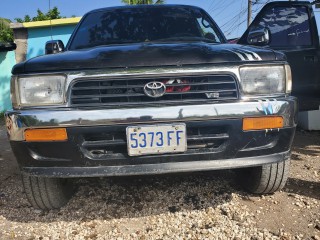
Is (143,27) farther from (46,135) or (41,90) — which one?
(46,135)

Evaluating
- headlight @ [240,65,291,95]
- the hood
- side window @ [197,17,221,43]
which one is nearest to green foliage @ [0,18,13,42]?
side window @ [197,17,221,43]

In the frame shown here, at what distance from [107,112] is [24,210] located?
4.39 feet

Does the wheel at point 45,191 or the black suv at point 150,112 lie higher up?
the black suv at point 150,112

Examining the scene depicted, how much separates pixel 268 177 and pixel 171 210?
0.80 meters

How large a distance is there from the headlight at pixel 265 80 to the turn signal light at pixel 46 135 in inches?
47.6

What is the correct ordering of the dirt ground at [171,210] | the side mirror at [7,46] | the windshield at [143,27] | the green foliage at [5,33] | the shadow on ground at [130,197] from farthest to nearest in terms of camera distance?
the green foliage at [5,33] < the side mirror at [7,46] < the windshield at [143,27] < the shadow on ground at [130,197] < the dirt ground at [171,210]

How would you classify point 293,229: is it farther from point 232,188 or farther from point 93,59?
point 93,59

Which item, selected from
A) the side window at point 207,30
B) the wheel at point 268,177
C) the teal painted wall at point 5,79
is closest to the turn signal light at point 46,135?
the wheel at point 268,177

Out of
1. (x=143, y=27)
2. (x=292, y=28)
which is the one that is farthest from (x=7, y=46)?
(x=292, y=28)

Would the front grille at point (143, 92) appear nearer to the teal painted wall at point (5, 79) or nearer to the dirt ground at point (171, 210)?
the dirt ground at point (171, 210)

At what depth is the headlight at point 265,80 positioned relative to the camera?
7.92 ft

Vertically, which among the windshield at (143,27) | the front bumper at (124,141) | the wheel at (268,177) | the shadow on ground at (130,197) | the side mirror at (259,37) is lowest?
the shadow on ground at (130,197)

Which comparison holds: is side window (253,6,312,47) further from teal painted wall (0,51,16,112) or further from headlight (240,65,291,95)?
teal painted wall (0,51,16,112)

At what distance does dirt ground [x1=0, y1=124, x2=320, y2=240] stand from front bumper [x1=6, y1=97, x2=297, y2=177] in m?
0.49
